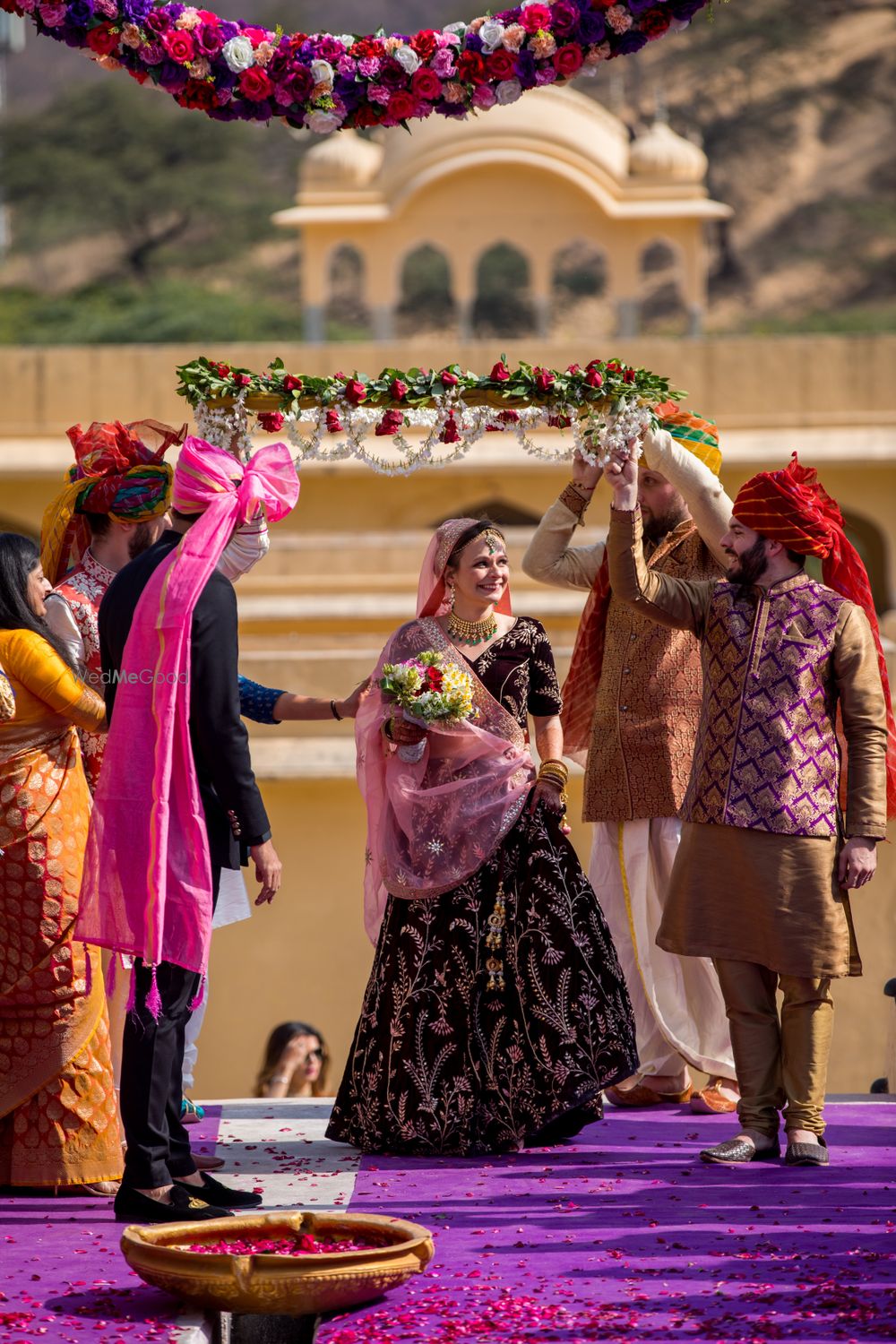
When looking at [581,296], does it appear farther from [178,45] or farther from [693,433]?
[178,45]

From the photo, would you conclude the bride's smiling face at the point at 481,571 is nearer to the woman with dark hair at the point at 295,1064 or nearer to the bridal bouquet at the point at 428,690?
the bridal bouquet at the point at 428,690

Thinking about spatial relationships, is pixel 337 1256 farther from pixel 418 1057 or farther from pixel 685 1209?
pixel 418 1057

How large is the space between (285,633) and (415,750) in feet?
24.3

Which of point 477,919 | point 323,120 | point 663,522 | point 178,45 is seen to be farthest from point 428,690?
point 178,45

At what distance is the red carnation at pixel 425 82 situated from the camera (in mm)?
5973

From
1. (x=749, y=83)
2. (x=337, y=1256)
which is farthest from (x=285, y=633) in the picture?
(x=749, y=83)

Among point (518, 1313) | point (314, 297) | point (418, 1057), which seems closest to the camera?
point (518, 1313)

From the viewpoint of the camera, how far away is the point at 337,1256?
402 cm

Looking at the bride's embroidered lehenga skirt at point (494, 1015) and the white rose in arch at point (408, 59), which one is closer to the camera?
the bride's embroidered lehenga skirt at point (494, 1015)

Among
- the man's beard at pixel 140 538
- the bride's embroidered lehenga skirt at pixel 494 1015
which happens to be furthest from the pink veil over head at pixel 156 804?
the bride's embroidered lehenga skirt at pixel 494 1015

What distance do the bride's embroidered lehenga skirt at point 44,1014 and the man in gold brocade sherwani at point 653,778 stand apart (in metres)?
1.86

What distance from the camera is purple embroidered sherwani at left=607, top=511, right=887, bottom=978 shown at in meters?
5.29

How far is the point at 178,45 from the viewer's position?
582 centimetres

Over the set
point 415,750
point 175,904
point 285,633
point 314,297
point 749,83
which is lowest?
point 175,904
